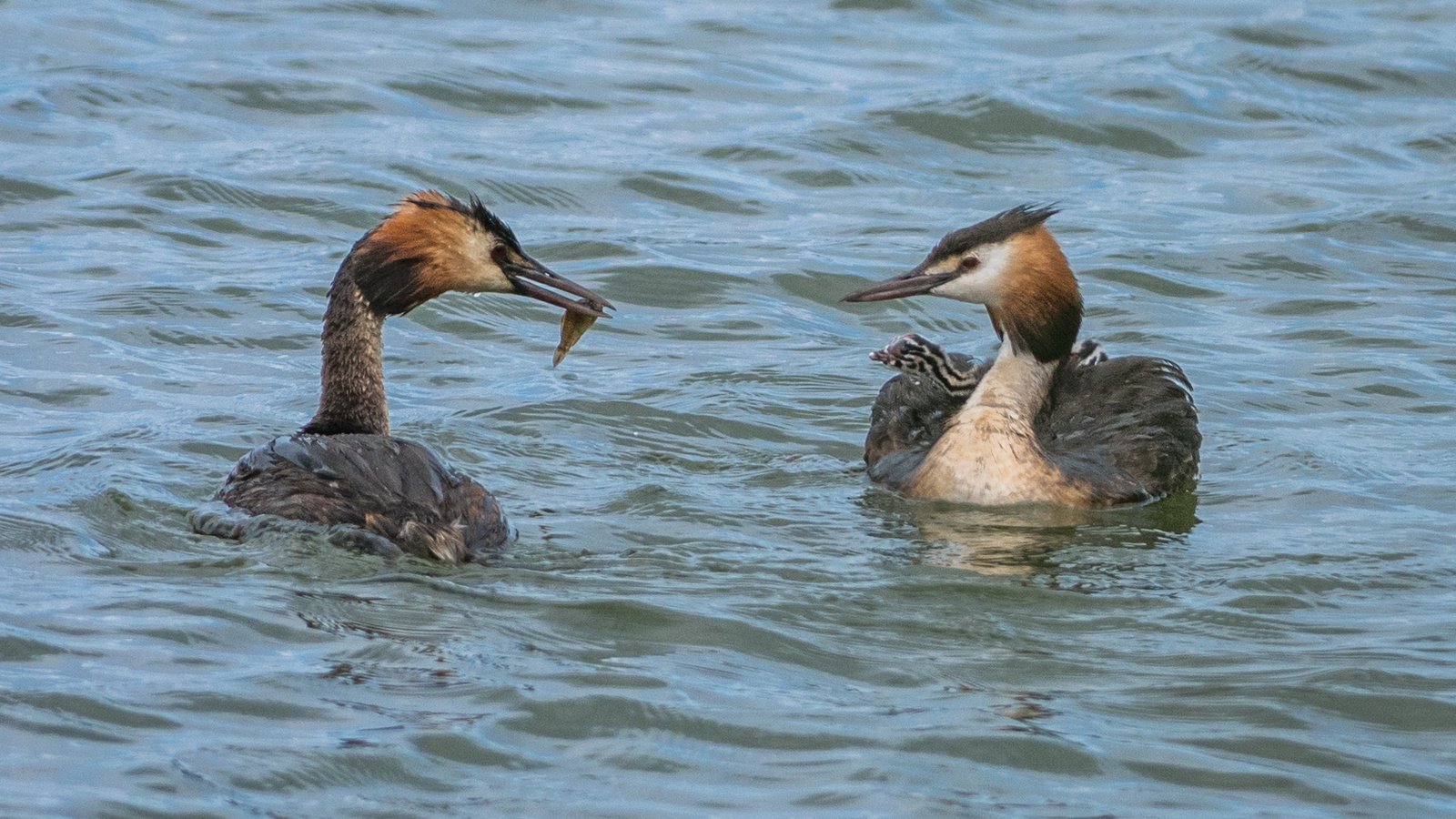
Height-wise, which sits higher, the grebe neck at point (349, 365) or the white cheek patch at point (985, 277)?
the white cheek patch at point (985, 277)

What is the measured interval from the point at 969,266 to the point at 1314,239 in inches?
186

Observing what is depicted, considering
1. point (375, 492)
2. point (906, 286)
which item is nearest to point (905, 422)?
point (906, 286)

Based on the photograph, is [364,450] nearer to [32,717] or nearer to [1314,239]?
[32,717]

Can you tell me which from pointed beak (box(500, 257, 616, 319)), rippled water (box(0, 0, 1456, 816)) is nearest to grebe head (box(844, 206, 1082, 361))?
rippled water (box(0, 0, 1456, 816))

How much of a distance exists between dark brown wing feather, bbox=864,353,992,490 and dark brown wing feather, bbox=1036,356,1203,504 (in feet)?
1.31

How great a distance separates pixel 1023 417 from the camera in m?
8.48

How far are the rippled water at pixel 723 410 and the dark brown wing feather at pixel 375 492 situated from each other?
0.12 meters

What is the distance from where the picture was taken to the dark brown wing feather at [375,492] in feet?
22.4

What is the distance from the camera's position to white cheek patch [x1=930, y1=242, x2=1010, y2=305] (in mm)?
8367

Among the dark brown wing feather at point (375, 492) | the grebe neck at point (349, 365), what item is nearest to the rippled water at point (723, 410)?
the dark brown wing feather at point (375, 492)

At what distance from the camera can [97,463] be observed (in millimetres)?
8016

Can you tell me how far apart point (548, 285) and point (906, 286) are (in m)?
1.43

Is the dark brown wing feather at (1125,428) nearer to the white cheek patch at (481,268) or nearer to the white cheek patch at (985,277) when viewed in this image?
the white cheek patch at (985,277)

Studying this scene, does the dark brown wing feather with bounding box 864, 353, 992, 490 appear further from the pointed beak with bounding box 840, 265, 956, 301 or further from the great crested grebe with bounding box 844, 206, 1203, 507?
the pointed beak with bounding box 840, 265, 956, 301
